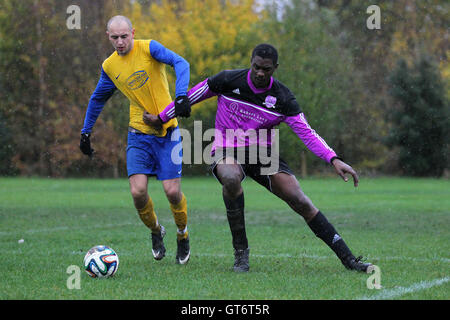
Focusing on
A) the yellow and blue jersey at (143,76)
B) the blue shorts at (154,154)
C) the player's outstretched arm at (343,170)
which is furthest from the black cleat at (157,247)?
the player's outstretched arm at (343,170)

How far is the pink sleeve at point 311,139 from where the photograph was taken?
237 inches

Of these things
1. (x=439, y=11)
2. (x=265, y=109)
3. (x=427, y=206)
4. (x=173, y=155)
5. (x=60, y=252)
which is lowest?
(x=427, y=206)

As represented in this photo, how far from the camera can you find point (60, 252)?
775cm

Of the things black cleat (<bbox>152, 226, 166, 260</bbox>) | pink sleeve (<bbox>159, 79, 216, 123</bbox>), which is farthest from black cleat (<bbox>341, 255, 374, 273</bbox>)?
pink sleeve (<bbox>159, 79, 216, 123</bbox>)

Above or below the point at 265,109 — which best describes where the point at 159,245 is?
below

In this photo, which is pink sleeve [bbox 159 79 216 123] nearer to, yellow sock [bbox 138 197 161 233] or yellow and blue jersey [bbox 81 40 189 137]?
yellow and blue jersey [bbox 81 40 189 137]

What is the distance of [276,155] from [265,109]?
48 cm

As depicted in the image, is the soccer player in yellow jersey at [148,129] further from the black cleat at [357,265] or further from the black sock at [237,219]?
the black cleat at [357,265]

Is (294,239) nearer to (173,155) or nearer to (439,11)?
(173,155)

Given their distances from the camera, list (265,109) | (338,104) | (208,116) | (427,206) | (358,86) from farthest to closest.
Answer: (358,86), (338,104), (208,116), (427,206), (265,109)

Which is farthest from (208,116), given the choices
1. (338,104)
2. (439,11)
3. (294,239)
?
(294,239)

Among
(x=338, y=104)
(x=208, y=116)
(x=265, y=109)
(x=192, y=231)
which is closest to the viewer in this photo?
(x=265, y=109)

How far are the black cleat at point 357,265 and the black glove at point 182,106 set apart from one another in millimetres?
2000

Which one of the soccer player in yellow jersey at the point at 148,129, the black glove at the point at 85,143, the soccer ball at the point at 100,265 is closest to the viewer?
the soccer ball at the point at 100,265
